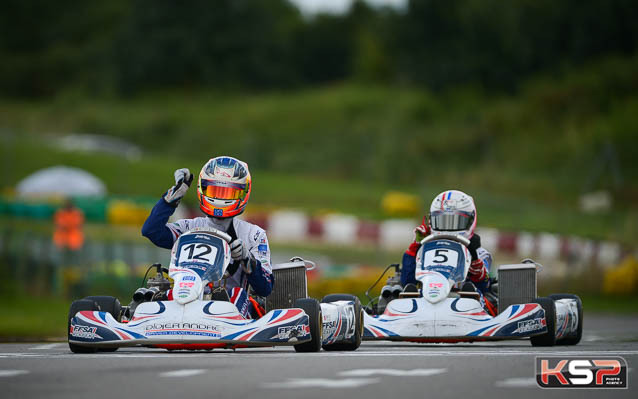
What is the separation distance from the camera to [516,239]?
2147 cm

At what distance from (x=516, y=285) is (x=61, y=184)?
81.3 feet

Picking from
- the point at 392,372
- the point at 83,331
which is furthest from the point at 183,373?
the point at 83,331

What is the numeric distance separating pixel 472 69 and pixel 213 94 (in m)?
20.5

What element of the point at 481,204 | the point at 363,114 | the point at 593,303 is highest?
the point at 363,114

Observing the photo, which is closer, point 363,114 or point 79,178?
point 79,178

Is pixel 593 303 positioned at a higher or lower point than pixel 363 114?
lower

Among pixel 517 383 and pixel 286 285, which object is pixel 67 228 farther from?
pixel 517 383

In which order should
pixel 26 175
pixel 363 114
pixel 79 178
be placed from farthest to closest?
pixel 363 114 → pixel 26 175 → pixel 79 178

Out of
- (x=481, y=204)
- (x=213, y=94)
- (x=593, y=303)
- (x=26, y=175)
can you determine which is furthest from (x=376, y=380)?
(x=213, y=94)

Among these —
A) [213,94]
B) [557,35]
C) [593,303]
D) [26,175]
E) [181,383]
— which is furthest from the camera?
[213,94]

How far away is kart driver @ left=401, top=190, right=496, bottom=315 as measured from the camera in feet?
36.1

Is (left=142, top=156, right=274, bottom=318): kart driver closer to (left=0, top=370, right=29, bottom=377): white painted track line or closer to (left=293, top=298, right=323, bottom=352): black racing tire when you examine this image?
(left=293, top=298, right=323, bottom=352): black racing tire

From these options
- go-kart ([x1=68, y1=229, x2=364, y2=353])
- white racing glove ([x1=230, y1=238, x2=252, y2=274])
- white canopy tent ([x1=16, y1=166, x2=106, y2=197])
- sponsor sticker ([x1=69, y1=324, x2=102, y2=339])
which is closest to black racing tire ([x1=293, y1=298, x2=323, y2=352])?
go-kart ([x1=68, y1=229, x2=364, y2=353])

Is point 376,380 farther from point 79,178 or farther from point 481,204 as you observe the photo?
point 79,178
